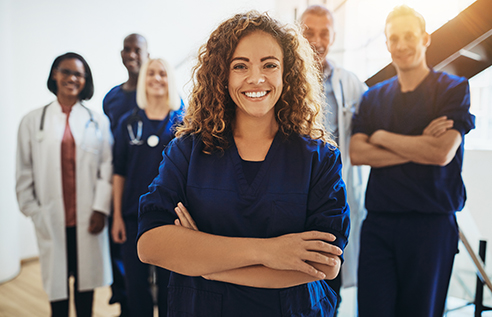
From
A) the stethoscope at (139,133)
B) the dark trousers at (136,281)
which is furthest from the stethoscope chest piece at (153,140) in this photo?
the dark trousers at (136,281)

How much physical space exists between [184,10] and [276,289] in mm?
2502

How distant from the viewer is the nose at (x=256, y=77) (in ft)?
4.02

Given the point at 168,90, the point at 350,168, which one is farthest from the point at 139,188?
the point at 350,168

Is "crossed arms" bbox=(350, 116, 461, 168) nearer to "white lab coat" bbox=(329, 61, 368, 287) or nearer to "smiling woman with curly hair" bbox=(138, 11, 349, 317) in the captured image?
"white lab coat" bbox=(329, 61, 368, 287)

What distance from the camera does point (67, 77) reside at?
8.41ft

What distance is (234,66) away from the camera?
127cm

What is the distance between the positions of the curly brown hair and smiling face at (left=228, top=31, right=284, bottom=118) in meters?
0.03

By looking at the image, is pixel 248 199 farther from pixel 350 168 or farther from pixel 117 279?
pixel 117 279

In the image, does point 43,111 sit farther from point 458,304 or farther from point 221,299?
point 458,304

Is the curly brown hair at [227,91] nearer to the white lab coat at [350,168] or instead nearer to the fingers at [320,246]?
the fingers at [320,246]

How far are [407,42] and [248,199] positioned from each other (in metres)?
1.32

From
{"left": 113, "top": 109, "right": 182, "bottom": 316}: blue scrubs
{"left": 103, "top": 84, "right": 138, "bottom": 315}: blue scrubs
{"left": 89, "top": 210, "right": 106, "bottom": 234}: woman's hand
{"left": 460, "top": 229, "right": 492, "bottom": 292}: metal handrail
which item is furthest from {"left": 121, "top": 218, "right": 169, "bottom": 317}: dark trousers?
{"left": 460, "top": 229, "right": 492, "bottom": 292}: metal handrail

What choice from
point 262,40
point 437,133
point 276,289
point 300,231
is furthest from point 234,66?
point 437,133

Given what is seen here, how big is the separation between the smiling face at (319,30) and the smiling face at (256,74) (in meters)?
1.01
